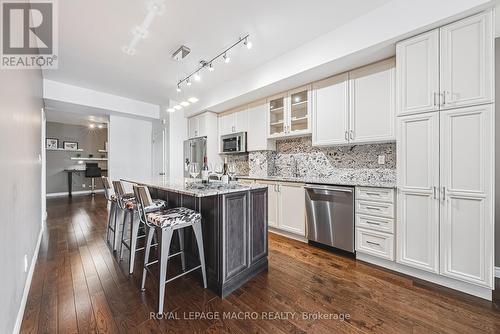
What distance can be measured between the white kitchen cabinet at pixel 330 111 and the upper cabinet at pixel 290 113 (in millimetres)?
141

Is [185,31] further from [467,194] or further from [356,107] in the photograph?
[467,194]

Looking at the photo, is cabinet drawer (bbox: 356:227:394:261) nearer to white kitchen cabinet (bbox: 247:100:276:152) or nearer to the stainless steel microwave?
white kitchen cabinet (bbox: 247:100:276:152)

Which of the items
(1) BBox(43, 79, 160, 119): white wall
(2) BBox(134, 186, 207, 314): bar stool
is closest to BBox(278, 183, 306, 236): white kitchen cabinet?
(2) BBox(134, 186, 207, 314): bar stool

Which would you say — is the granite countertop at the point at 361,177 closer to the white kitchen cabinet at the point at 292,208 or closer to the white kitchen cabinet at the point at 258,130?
the white kitchen cabinet at the point at 292,208

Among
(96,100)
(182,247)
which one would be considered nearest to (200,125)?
(96,100)

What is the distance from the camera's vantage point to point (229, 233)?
6.35ft

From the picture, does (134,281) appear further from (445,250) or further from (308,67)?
(308,67)

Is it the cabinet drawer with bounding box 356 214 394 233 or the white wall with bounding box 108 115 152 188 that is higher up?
the white wall with bounding box 108 115 152 188

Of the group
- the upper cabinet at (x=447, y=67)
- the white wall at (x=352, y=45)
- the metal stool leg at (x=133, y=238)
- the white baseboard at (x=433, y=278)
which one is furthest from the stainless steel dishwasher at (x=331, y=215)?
the metal stool leg at (x=133, y=238)

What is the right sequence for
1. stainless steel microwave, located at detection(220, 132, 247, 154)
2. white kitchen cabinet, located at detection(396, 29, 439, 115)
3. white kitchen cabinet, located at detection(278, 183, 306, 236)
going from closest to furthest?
1. white kitchen cabinet, located at detection(396, 29, 439, 115)
2. white kitchen cabinet, located at detection(278, 183, 306, 236)
3. stainless steel microwave, located at detection(220, 132, 247, 154)

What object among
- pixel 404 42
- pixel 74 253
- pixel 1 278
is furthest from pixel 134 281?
A: pixel 404 42

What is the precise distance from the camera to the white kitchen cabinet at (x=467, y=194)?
177cm

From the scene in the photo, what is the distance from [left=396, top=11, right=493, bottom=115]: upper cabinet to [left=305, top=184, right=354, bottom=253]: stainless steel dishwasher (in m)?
1.14

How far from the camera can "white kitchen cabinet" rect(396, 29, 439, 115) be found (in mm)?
2006
